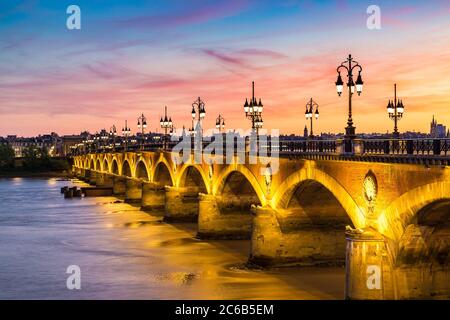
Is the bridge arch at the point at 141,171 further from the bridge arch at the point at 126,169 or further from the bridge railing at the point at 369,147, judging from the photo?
the bridge railing at the point at 369,147

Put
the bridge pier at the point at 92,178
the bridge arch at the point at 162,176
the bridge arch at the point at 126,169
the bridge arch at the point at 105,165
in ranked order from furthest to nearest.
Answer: the bridge pier at the point at 92,178
the bridge arch at the point at 105,165
the bridge arch at the point at 126,169
the bridge arch at the point at 162,176

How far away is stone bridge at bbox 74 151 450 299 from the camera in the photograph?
2183 cm

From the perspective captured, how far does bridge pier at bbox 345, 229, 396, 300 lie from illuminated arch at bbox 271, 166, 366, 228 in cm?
121

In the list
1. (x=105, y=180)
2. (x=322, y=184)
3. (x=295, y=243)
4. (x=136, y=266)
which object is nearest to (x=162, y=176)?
(x=136, y=266)

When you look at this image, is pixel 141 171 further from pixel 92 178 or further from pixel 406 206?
pixel 406 206

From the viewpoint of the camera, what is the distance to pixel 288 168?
1265 inches

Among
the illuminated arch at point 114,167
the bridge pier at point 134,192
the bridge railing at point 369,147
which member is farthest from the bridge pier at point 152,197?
the illuminated arch at point 114,167

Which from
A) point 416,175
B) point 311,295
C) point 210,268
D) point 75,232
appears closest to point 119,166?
point 75,232

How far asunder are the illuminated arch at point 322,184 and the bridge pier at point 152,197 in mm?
32432

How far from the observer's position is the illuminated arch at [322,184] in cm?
2483

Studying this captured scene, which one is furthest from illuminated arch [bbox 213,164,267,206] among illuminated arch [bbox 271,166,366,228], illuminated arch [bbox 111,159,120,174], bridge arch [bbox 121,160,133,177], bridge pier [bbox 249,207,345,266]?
illuminated arch [bbox 111,159,120,174]

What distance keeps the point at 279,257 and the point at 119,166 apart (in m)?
63.8

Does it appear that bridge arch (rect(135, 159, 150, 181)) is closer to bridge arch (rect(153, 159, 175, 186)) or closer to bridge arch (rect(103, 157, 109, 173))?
bridge arch (rect(153, 159, 175, 186))

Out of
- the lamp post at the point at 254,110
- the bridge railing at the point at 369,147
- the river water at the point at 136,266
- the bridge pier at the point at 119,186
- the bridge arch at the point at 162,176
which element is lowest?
the river water at the point at 136,266
